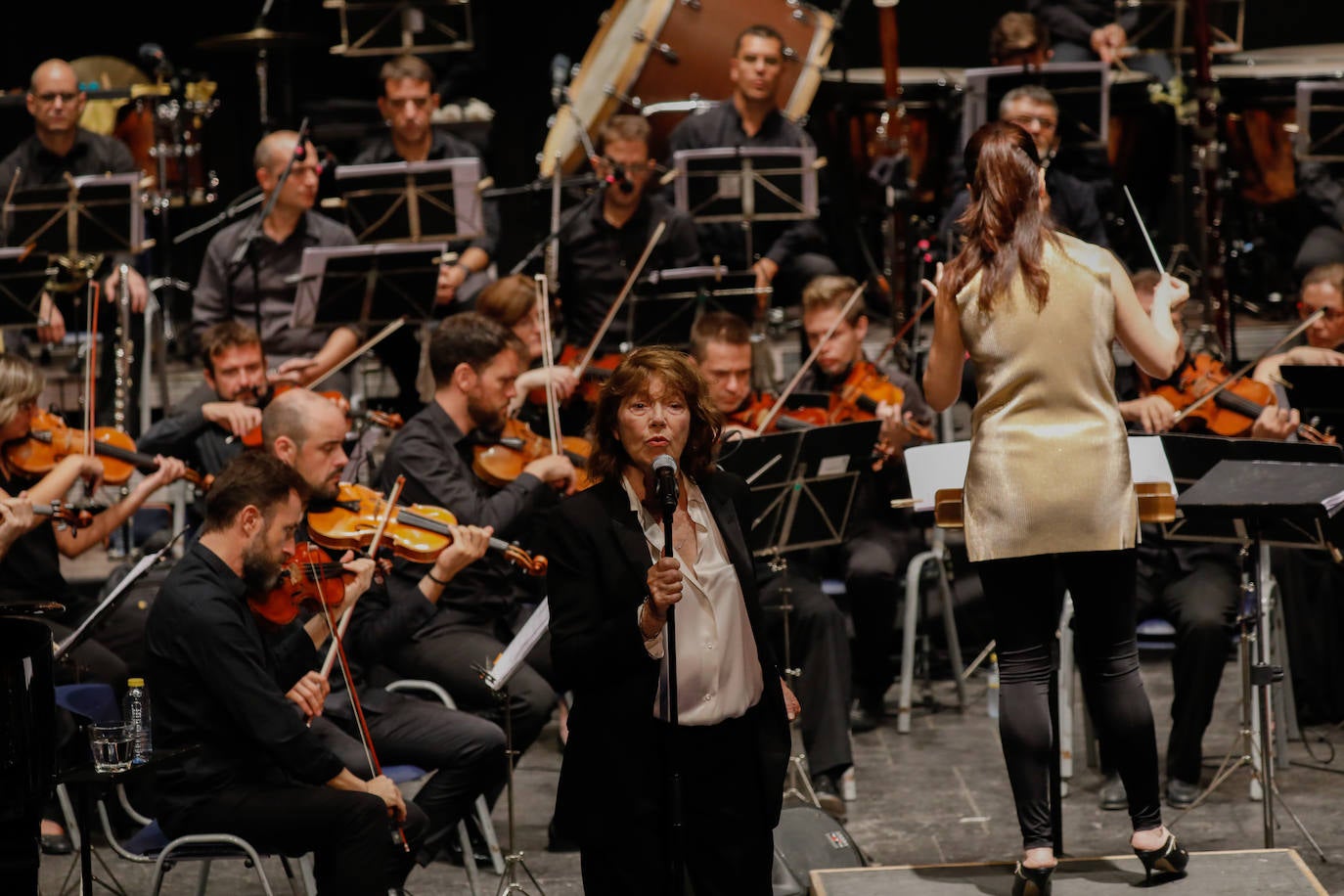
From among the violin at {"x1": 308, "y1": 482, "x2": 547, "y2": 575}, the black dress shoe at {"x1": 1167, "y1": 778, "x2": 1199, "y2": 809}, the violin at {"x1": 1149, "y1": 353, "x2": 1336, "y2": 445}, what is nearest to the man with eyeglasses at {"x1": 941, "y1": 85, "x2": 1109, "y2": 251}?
the violin at {"x1": 1149, "y1": 353, "x2": 1336, "y2": 445}

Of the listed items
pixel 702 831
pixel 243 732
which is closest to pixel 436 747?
pixel 243 732

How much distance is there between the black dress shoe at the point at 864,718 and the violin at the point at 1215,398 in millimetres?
1409

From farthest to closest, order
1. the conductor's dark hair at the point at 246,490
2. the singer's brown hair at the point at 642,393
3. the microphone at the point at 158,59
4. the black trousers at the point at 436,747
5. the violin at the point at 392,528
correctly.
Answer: the microphone at the point at 158,59 → the violin at the point at 392,528 → the black trousers at the point at 436,747 → the conductor's dark hair at the point at 246,490 → the singer's brown hair at the point at 642,393

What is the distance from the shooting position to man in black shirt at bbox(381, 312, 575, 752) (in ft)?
17.1

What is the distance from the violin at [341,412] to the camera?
564 centimetres

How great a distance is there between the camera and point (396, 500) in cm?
525

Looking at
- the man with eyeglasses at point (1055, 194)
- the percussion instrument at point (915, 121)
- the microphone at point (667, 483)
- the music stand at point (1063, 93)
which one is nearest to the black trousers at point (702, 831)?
the microphone at point (667, 483)

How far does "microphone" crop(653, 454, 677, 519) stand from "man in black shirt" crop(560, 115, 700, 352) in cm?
415

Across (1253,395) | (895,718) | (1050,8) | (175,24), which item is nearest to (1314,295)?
(1253,395)

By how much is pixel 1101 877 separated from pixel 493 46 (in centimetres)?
740

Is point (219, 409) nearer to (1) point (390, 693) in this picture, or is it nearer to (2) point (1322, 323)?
(1) point (390, 693)

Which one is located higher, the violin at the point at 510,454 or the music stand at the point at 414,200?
the music stand at the point at 414,200

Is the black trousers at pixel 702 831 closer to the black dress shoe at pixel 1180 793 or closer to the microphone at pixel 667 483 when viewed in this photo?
the microphone at pixel 667 483

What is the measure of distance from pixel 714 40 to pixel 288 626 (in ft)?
15.7
